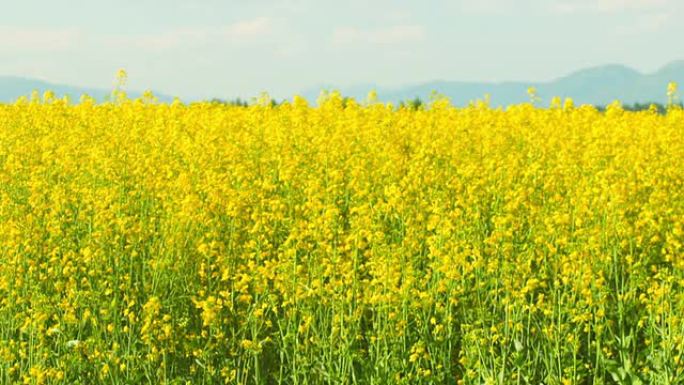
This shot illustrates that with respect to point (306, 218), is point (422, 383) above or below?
below

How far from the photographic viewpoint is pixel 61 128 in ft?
33.6

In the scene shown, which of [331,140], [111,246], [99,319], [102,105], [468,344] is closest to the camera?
[468,344]

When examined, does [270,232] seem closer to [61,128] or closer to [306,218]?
[306,218]

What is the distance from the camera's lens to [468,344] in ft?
15.2

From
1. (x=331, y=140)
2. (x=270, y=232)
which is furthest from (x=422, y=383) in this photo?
(x=331, y=140)

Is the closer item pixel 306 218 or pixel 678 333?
pixel 678 333

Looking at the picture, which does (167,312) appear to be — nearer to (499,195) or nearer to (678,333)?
(499,195)

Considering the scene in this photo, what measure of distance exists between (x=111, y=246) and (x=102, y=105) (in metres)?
6.79

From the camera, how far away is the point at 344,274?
480 cm

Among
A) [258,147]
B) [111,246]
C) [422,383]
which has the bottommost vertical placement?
[422,383]

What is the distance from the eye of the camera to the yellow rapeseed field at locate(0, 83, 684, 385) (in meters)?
4.71

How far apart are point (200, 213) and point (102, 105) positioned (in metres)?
6.82

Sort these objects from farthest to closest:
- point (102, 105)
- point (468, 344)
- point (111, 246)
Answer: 1. point (102, 105)
2. point (111, 246)
3. point (468, 344)

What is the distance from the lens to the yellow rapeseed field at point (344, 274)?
4.71m
